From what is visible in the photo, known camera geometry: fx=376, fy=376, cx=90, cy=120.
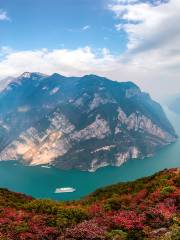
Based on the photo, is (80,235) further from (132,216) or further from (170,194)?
(170,194)

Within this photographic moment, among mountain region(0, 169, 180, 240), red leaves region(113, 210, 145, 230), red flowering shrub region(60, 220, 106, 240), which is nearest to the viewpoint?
red flowering shrub region(60, 220, 106, 240)

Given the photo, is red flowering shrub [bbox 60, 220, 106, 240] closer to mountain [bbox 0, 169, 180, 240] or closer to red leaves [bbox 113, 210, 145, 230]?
mountain [bbox 0, 169, 180, 240]

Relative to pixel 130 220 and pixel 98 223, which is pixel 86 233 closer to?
pixel 98 223

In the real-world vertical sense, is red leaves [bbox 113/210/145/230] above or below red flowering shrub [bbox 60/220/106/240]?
above

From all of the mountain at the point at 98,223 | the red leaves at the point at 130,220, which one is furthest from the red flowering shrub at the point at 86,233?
the red leaves at the point at 130,220

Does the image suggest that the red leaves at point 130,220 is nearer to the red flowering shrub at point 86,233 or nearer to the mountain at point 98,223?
the mountain at point 98,223

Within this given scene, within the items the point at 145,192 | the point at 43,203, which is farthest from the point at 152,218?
the point at 145,192

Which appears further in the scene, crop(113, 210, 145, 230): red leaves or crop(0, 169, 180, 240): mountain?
crop(113, 210, 145, 230): red leaves

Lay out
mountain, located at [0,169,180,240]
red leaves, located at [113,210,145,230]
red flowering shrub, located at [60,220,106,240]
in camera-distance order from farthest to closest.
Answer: red leaves, located at [113,210,145,230], mountain, located at [0,169,180,240], red flowering shrub, located at [60,220,106,240]

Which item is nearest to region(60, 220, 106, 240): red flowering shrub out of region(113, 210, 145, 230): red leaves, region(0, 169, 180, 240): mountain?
region(0, 169, 180, 240): mountain

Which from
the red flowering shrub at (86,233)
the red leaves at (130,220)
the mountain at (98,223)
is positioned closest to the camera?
the red flowering shrub at (86,233)

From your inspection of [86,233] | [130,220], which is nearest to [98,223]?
[130,220]

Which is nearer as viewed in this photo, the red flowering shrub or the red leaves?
the red flowering shrub
